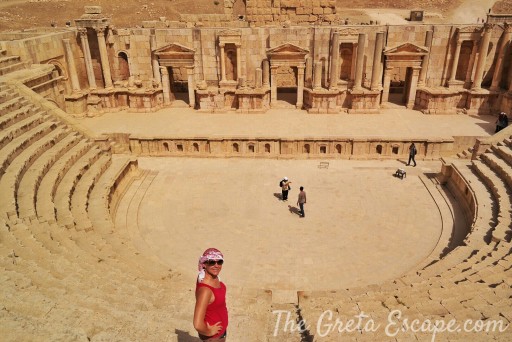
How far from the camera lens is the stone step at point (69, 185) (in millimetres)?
11086

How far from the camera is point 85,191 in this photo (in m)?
13.1

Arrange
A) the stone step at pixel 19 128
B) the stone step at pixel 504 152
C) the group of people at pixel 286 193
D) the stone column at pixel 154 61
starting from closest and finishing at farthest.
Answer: the stone step at pixel 19 128 < the group of people at pixel 286 193 < the stone step at pixel 504 152 < the stone column at pixel 154 61

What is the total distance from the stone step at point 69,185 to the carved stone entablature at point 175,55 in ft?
30.6

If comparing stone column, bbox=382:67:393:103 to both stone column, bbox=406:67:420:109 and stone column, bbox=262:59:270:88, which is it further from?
stone column, bbox=262:59:270:88

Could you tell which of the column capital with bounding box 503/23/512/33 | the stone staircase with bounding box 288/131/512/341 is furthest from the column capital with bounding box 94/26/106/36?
the column capital with bounding box 503/23/512/33

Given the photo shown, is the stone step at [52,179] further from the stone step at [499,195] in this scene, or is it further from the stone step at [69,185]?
the stone step at [499,195]

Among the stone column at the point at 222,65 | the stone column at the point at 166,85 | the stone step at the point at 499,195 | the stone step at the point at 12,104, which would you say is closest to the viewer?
the stone step at the point at 499,195

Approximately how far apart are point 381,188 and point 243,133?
23.4 feet

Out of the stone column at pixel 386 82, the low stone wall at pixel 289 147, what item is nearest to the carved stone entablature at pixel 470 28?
the stone column at pixel 386 82

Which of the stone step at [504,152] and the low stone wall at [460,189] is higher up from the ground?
the stone step at [504,152]

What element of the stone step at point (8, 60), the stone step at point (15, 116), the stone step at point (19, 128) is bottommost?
the stone step at point (19, 128)

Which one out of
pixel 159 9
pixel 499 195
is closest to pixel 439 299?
pixel 499 195

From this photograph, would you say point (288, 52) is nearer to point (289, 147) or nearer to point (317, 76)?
point (317, 76)

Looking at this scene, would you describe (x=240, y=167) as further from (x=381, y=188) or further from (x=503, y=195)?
(x=503, y=195)
